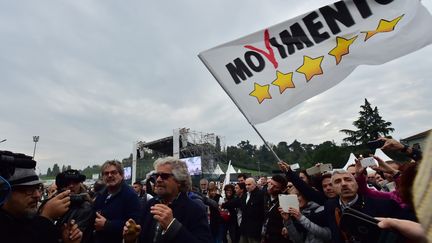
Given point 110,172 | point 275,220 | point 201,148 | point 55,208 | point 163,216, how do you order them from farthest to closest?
1. point 201,148
2. point 275,220
3. point 110,172
4. point 163,216
5. point 55,208

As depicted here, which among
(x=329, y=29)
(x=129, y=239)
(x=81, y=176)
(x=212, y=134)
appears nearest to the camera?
(x=129, y=239)

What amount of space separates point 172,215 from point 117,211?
4.43 feet

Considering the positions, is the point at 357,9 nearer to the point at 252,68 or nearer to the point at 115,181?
the point at 252,68

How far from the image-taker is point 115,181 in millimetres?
3863

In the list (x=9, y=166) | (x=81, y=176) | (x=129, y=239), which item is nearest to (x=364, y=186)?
(x=129, y=239)

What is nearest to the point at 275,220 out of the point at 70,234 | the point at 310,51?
the point at 310,51

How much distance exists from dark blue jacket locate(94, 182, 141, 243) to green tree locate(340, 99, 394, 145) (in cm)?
7603

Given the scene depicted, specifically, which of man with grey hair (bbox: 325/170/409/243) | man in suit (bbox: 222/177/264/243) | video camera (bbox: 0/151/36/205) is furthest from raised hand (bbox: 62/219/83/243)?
man in suit (bbox: 222/177/264/243)

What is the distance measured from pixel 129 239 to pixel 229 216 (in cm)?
614

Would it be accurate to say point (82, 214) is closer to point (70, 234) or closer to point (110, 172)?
point (70, 234)

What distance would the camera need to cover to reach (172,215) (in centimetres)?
257

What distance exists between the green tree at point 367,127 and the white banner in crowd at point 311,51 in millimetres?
74772

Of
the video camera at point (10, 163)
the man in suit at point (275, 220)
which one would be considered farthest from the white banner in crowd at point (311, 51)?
the video camera at point (10, 163)

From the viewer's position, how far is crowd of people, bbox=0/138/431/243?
1.68m
